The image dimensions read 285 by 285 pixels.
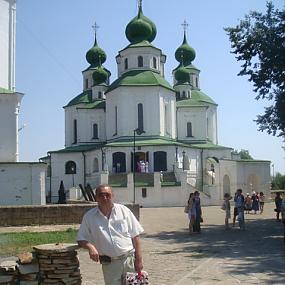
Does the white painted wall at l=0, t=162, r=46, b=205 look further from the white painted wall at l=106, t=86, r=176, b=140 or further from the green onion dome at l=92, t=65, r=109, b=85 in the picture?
the green onion dome at l=92, t=65, r=109, b=85

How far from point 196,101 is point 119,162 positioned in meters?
14.9

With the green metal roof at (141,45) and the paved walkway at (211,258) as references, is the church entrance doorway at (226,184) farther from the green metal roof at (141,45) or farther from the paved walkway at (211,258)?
the paved walkway at (211,258)

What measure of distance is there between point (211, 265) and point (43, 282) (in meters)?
4.62

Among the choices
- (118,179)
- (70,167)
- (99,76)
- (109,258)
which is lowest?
(109,258)

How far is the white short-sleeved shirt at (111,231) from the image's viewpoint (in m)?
5.54

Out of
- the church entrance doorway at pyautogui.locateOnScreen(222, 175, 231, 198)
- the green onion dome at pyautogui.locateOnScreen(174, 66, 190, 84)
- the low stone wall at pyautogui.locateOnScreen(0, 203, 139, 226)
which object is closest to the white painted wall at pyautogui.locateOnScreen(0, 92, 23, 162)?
the low stone wall at pyautogui.locateOnScreen(0, 203, 139, 226)

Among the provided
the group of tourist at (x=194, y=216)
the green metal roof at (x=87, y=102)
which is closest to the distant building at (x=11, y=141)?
the group of tourist at (x=194, y=216)

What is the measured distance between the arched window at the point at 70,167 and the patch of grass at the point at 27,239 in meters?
34.2

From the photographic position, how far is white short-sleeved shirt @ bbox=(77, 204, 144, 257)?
5.54 meters

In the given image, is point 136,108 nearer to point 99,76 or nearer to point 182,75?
point 99,76

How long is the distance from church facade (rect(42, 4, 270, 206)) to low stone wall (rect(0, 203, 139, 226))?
18.8 m

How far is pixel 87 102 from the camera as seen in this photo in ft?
183

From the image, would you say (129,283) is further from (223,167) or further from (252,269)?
(223,167)

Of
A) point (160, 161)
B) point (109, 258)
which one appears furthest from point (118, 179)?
point (109, 258)
